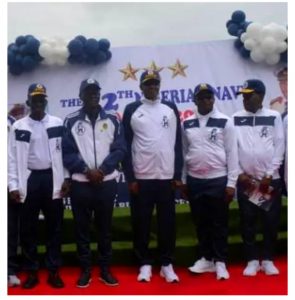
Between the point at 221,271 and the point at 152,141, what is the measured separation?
3.89ft

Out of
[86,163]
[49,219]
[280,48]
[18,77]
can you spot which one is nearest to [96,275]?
[49,219]

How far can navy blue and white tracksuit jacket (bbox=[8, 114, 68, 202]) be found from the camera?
3.62 m

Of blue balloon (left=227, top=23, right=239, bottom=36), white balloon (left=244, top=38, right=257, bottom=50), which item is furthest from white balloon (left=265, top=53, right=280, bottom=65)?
blue balloon (left=227, top=23, right=239, bottom=36)

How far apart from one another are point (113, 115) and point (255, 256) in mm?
1662

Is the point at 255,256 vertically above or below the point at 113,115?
below

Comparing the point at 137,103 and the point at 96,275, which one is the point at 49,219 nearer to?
the point at 96,275

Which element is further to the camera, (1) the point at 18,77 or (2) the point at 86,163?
(1) the point at 18,77

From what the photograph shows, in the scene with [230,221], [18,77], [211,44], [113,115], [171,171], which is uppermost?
[211,44]

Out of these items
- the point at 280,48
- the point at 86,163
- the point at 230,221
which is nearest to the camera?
the point at 86,163

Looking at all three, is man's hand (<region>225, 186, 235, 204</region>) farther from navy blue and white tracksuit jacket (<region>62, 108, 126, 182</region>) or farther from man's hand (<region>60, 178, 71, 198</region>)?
man's hand (<region>60, 178, 71, 198</region>)

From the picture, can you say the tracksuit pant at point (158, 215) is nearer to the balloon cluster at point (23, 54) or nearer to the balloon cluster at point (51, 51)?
the balloon cluster at point (51, 51)

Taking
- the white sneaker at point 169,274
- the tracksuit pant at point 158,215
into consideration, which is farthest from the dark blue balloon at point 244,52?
the white sneaker at point 169,274

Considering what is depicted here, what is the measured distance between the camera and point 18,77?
5.82m

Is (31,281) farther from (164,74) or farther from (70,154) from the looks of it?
(164,74)
